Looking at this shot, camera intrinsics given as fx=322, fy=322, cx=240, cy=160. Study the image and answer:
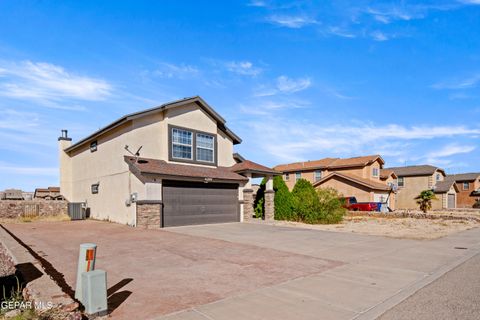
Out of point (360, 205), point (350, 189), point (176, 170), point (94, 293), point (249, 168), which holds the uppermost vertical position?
point (249, 168)

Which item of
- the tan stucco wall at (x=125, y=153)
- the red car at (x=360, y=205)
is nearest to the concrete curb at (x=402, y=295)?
the tan stucco wall at (x=125, y=153)

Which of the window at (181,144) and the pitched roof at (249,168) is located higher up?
the window at (181,144)

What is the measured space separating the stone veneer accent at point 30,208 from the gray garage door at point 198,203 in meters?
10.0

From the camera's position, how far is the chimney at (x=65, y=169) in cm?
2584

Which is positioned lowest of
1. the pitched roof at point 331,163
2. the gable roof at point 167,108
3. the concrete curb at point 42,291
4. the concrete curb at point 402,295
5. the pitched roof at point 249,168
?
Result: the concrete curb at point 402,295

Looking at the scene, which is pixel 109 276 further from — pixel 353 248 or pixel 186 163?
pixel 186 163

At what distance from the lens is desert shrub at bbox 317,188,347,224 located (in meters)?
21.0

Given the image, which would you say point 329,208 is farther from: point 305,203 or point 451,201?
point 451,201

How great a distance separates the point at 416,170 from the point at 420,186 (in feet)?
8.67

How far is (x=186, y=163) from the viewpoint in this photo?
65.3 ft

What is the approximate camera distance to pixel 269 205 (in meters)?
22.2

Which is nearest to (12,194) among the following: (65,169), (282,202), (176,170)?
(65,169)

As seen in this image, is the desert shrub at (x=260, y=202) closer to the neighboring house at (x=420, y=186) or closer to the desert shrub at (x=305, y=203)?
the desert shrub at (x=305, y=203)

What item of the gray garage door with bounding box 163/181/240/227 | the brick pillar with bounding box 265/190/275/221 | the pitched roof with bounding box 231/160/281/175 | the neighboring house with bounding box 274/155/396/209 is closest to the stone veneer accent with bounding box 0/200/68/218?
the gray garage door with bounding box 163/181/240/227
